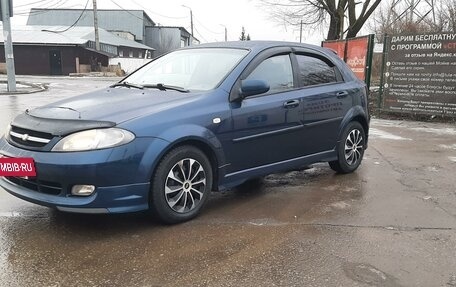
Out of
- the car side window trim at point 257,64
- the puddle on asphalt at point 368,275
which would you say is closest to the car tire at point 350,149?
the car side window trim at point 257,64

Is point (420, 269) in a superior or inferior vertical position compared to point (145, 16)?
inferior

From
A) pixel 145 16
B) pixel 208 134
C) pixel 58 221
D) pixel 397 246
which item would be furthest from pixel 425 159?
pixel 145 16

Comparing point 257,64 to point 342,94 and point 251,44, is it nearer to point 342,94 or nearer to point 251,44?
point 251,44

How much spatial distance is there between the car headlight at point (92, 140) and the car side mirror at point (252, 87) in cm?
132

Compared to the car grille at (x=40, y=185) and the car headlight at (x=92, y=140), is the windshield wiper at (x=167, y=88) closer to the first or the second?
the car headlight at (x=92, y=140)

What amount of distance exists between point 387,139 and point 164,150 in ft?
20.9

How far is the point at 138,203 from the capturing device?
159 inches

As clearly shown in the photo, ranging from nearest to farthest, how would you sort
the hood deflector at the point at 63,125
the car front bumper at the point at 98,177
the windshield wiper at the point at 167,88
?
Result: the car front bumper at the point at 98,177
the hood deflector at the point at 63,125
the windshield wiper at the point at 167,88

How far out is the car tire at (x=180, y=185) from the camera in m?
4.14

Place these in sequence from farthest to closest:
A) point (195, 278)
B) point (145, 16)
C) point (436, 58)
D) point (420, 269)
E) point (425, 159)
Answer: point (145, 16)
point (436, 58)
point (425, 159)
point (420, 269)
point (195, 278)

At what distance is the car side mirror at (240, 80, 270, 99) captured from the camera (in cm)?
467

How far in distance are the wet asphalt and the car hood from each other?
98 cm

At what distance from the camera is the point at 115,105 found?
4332 millimetres

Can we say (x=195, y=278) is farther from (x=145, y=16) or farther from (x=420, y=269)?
(x=145, y=16)
